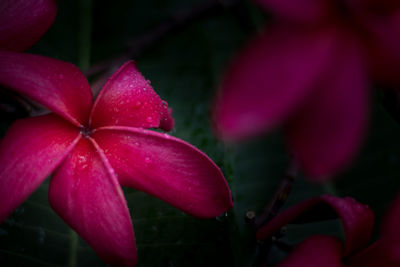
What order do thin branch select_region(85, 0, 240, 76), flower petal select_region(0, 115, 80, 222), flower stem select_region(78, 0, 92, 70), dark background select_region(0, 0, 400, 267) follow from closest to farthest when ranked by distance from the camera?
flower petal select_region(0, 115, 80, 222) < dark background select_region(0, 0, 400, 267) < thin branch select_region(85, 0, 240, 76) < flower stem select_region(78, 0, 92, 70)

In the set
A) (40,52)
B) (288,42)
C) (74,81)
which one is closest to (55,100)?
(74,81)

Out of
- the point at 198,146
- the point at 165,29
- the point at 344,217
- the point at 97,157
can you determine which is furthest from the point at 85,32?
the point at 344,217

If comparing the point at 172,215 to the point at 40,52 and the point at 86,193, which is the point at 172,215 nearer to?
the point at 86,193

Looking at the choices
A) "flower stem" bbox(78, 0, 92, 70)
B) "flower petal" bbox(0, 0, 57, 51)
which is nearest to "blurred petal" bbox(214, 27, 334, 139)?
"flower petal" bbox(0, 0, 57, 51)

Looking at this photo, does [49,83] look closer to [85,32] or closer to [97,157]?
[97,157]

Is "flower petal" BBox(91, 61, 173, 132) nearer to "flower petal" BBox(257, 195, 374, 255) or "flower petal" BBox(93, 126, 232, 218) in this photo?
"flower petal" BBox(93, 126, 232, 218)

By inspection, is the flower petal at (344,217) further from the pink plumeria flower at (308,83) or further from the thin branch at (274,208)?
the pink plumeria flower at (308,83)

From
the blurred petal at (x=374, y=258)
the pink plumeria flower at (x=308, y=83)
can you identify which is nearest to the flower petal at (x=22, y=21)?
the pink plumeria flower at (x=308, y=83)
